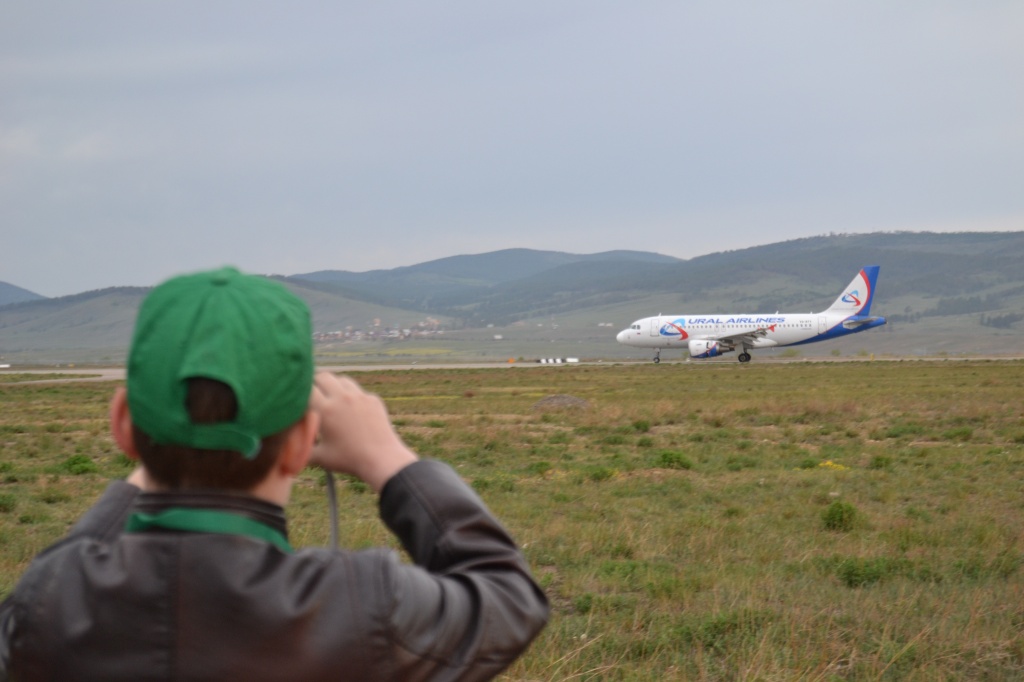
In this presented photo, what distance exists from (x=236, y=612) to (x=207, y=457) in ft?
0.74

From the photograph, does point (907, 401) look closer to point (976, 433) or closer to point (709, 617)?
point (976, 433)

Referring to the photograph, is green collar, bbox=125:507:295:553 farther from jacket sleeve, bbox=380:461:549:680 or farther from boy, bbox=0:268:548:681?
jacket sleeve, bbox=380:461:549:680

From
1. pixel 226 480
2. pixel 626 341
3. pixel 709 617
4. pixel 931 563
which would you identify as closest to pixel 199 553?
pixel 226 480

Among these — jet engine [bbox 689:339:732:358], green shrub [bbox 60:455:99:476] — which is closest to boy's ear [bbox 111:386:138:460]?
green shrub [bbox 60:455:99:476]

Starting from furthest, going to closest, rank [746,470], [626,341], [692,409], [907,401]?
[626,341]
[907,401]
[692,409]
[746,470]

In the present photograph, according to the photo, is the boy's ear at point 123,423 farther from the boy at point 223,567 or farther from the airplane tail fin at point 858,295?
the airplane tail fin at point 858,295

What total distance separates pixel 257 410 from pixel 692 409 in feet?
90.1

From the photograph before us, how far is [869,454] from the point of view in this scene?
17781 mm

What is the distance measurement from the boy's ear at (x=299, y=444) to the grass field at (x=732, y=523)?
3.47 metres

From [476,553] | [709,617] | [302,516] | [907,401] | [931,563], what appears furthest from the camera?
[907,401]

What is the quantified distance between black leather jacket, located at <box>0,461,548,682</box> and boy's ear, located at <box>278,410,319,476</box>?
7 centimetres

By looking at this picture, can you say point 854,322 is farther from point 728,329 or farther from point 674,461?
point 674,461

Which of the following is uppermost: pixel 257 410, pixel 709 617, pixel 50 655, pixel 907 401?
pixel 257 410

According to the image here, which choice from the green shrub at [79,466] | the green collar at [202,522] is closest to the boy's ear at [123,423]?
the green collar at [202,522]
